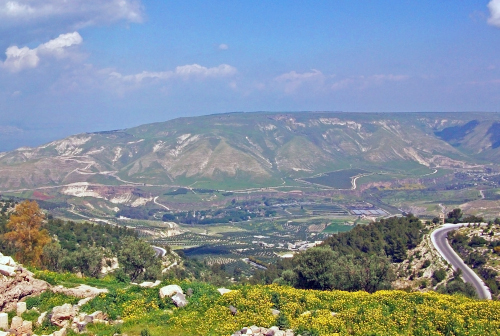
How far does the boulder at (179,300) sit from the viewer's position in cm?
2441

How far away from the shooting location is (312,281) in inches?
1501

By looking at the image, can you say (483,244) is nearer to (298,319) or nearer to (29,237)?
(298,319)

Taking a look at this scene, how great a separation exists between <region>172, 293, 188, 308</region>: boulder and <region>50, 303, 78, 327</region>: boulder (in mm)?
4932

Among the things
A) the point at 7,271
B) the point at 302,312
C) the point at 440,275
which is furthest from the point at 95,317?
the point at 440,275

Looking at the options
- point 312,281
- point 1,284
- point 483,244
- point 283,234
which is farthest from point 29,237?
point 283,234

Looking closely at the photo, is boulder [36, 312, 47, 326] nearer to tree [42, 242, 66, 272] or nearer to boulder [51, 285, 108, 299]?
boulder [51, 285, 108, 299]

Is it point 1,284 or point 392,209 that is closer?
point 1,284

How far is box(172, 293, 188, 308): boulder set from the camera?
80.1 feet

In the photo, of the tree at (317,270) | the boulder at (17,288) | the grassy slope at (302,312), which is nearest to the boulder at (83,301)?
the grassy slope at (302,312)

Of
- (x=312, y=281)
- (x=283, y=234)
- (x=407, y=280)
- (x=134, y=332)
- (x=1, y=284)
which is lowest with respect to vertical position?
(x=283, y=234)

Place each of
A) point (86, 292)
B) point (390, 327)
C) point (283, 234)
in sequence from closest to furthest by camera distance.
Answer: point (390, 327), point (86, 292), point (283, 234)

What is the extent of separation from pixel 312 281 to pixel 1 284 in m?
22.9

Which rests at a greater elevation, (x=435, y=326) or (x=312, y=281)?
(x=435, y=326)

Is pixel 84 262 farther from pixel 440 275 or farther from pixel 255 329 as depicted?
pixel 440 275
